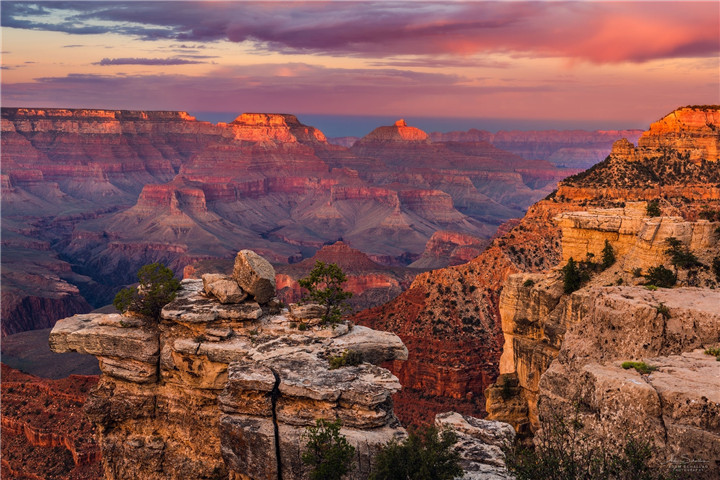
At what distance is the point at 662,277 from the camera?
3291cm

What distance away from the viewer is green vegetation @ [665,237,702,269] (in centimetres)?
3394


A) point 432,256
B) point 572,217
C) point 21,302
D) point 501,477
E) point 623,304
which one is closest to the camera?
point 501,477

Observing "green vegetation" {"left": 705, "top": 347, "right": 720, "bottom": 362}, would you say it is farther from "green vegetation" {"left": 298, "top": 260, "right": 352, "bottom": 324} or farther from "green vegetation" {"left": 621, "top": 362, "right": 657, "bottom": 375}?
"green vegetation" {"left": 298, "top": 260, "right": 352, "bottom": 324}

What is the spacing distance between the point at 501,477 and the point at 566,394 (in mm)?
3552

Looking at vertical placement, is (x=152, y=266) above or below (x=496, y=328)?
above

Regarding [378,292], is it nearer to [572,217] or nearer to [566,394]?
[572,217]

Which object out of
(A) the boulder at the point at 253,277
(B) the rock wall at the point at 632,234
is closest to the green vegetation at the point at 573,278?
(B) the rock wall at the point at 632,234

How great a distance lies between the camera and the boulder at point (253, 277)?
Answer: 3058 cm

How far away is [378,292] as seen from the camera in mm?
124625

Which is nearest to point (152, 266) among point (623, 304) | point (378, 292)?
point (623, 304)

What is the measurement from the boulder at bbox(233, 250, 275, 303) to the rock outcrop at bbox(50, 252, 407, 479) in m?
0.27

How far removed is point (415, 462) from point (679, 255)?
20397 mm

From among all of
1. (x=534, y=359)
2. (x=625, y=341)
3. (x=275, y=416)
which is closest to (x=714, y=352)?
(x=625, y=341)

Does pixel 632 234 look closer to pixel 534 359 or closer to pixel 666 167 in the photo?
pixel 534 359
